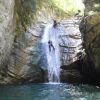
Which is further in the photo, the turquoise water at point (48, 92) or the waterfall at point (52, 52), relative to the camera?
the waterfall at point (52, 52)

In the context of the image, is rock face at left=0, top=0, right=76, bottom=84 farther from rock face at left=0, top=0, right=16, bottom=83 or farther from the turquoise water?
the turquoise water

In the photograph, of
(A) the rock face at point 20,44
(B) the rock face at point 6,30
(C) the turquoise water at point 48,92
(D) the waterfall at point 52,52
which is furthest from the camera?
(D) the waterfall at point 52,52

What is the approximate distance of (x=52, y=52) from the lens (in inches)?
667

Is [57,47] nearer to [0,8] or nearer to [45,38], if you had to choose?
[45,38]

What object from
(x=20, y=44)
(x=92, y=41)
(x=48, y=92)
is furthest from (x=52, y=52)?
(x=48, y=92)

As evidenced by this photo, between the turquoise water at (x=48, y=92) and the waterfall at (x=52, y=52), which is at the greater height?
the waterfall at (x=52, y=52)

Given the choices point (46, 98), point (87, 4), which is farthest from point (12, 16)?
point (87, 4)

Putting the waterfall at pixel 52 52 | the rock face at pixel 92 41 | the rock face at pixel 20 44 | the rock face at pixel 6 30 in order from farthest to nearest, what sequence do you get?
1. the waterfall at pixel 52 52
2. the rock face at pixel 20 44
3. the rock face at pixel 92 41
4. the rock face at pixel 6 30

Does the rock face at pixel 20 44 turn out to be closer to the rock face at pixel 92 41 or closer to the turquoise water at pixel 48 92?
the turquoise water at pixel 48 92

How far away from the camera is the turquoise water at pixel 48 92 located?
38.2 feet

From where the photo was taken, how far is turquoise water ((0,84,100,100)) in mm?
11651

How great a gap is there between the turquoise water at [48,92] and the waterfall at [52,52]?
1.40m

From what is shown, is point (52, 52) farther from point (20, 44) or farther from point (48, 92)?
point (48, 92)

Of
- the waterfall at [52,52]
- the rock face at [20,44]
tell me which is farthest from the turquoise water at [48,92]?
the waterfall at [52,52]
